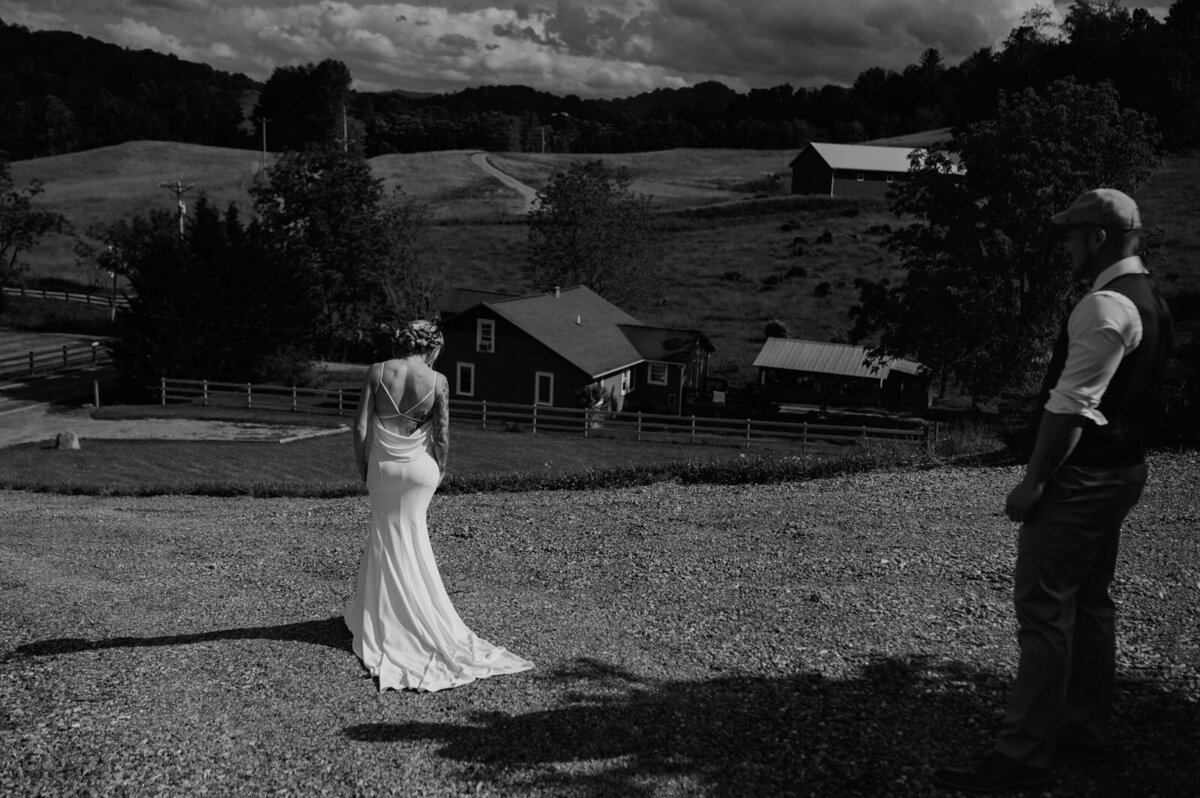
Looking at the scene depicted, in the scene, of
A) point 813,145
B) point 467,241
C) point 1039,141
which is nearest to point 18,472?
point 1039,141

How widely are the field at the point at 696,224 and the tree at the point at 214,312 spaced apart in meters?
→ 14.7

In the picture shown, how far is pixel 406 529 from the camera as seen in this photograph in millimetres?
7781

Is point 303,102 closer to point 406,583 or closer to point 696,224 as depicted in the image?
point 696,224

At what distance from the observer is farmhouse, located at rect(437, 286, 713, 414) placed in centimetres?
4125

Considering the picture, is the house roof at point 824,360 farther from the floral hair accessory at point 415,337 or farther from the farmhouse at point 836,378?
the floral hair accessory at point 415,337

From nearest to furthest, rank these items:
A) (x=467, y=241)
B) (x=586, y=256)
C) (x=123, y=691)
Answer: (x=123, y=691) < (x=586, y=256) < (x=467, y=241)

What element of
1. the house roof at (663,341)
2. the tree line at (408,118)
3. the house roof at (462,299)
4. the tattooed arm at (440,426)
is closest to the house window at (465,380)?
the house roof at (462,299)

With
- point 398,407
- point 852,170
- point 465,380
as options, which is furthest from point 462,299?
point 852,170

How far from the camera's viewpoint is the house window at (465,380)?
43062 mm

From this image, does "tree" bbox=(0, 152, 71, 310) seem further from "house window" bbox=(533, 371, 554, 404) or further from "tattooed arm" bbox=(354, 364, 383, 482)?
"tattooed arm" bbox=(354, 364, 383, 482)

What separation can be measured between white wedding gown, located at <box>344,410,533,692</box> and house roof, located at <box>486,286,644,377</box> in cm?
3233

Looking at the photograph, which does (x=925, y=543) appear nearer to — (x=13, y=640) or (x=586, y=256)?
(x=13, y=640)

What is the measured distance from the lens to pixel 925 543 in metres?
11.7

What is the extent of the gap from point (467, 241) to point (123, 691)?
78.6 meters
